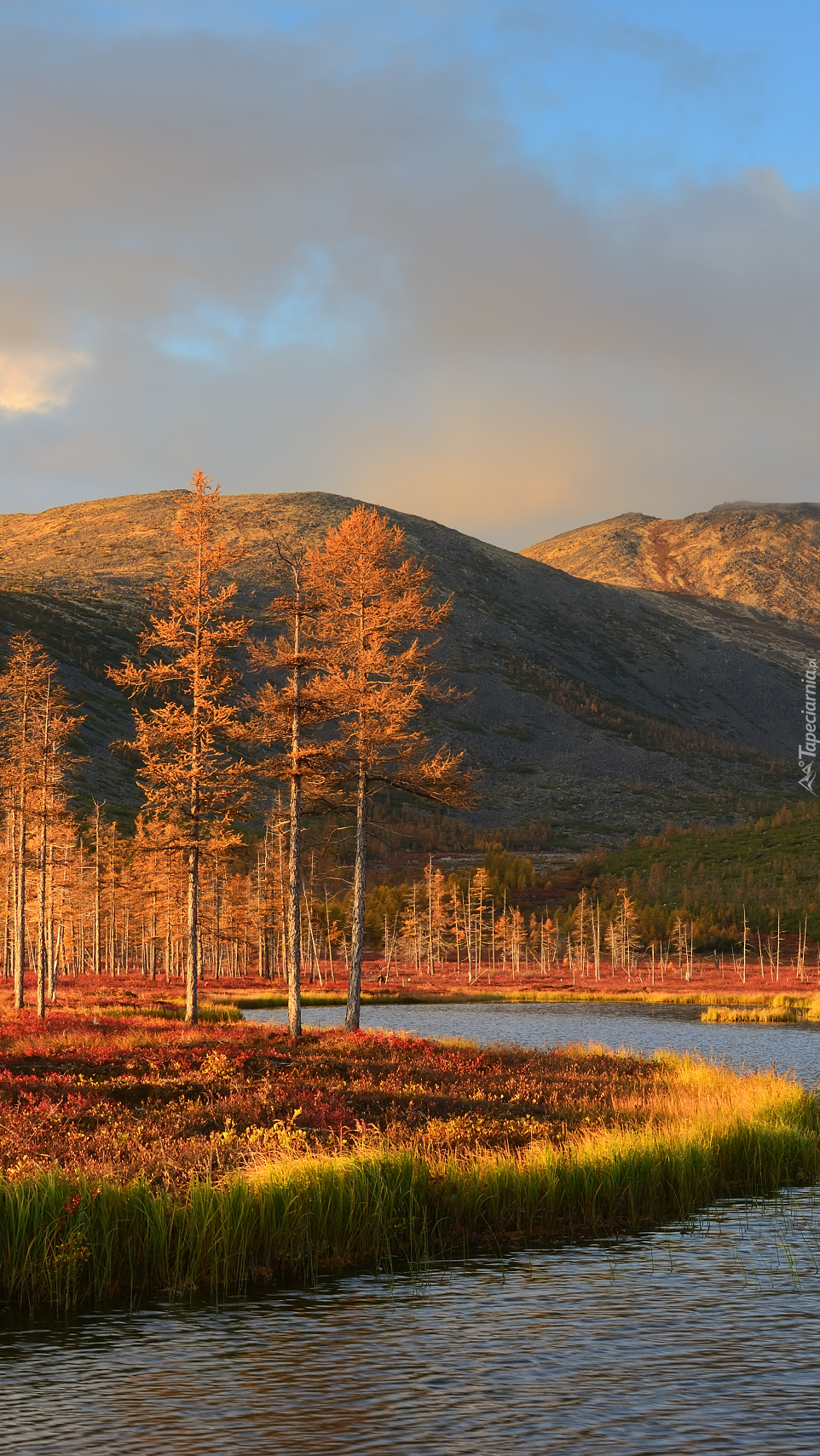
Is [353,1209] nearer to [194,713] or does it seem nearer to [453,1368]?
[453,1368]

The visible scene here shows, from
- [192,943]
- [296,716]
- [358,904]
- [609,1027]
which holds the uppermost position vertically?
[296,716]

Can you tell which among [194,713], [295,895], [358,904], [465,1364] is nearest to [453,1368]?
[465,1364]

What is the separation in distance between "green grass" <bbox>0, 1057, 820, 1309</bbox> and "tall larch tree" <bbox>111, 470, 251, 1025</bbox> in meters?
23.5

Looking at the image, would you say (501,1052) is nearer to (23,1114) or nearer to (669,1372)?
(23,1114)

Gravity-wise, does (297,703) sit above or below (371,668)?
below

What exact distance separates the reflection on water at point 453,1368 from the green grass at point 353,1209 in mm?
724

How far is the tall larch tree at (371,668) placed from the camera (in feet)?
123

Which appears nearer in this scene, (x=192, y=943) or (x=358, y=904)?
(x=358, y=904)

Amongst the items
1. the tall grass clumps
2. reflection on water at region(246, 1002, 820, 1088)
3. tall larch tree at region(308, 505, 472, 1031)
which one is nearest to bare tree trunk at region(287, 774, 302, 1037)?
tall larch tree at region(308, 505, 472, 1031)

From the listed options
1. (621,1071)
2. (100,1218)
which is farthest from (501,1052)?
(100,1218)

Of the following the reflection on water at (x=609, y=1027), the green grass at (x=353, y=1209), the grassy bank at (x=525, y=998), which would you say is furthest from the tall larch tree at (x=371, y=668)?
the grassy bank at (x=525, y=998)

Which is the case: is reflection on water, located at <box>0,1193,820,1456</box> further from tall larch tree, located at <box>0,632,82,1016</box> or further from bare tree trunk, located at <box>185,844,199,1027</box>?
tall larch tree, located at <box>0,632,82,1016</box>

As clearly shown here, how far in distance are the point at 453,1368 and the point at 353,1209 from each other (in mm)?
3875

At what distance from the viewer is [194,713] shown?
131 feet
